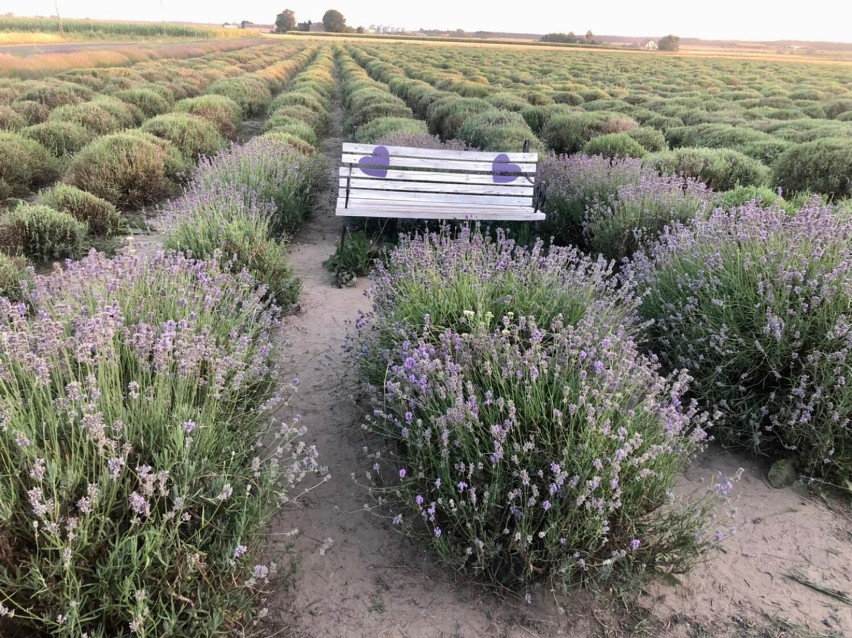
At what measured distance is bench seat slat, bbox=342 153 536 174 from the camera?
593cm

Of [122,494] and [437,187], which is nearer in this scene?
[122,494]

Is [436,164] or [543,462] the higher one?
[436,164]

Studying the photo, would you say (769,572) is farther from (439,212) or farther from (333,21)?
(333,21)

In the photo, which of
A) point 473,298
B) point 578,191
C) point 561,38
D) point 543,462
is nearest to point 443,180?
point 578,191

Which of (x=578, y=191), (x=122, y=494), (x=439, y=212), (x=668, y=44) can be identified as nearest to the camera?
(x=122, y=494)

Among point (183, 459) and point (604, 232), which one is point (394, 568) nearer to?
point (183, 459)

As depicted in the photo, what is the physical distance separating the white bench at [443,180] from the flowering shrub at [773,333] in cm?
253

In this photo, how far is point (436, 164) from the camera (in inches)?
237

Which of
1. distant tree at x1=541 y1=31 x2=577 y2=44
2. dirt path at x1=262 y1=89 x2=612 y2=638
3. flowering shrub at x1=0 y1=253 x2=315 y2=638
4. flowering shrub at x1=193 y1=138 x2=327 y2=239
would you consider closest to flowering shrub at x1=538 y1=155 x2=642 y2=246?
flowering shrub at x1=193 y1=138 x2=327 y2=239

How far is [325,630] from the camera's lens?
2055mm

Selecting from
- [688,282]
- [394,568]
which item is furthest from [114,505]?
[688,282]

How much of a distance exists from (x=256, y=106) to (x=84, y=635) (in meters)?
15.7

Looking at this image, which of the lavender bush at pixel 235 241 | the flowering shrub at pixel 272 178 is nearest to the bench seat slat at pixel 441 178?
the flowering shrub at pixel 272 178

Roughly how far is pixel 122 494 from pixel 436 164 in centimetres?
480
